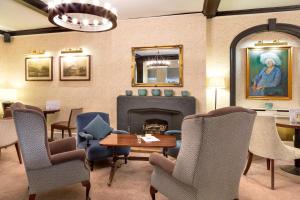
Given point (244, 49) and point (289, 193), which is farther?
point (244, 49)

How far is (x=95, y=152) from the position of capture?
11.5ft

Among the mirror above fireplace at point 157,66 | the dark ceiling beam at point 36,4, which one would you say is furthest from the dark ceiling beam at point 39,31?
the mirror above fireplace at point 157,66

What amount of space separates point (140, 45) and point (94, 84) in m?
1.63

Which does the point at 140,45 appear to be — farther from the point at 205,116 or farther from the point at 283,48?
the point at 205,116

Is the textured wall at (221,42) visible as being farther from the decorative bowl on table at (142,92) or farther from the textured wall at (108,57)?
the decorative bowl on table at (142,92)

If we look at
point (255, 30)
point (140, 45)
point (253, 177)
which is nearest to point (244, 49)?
point (255, 30)

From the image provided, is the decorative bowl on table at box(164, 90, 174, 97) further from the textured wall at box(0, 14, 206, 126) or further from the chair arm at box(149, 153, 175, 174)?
the chair arm at box(149, 153, 175, 174)

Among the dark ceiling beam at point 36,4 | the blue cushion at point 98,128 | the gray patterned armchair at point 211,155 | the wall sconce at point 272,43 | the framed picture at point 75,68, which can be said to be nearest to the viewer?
the gray patterned armchair at point 211,155

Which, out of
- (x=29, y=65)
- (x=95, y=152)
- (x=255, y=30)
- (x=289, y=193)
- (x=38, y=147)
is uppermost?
(x=255, y=30)

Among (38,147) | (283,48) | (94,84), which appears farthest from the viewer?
(94,84)

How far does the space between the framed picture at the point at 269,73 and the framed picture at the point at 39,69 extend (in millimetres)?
5164

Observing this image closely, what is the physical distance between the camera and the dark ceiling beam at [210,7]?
395cm

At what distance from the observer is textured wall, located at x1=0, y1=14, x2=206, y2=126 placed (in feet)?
15.8

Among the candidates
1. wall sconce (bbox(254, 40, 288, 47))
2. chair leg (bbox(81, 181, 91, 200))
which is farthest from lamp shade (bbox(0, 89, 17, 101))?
wall sconce (bbox(254, 40, 288, 47))
